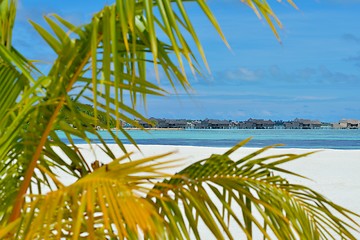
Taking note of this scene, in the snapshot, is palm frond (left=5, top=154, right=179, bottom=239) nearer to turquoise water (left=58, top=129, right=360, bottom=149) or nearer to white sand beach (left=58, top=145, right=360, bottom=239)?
white sand beach (left=58, top=145, right=360, bottom=239)

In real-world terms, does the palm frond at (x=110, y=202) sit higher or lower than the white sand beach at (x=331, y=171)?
higher

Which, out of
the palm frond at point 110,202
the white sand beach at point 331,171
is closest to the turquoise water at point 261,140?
the white sand beach at point 331,171

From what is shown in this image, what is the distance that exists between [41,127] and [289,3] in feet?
2.61

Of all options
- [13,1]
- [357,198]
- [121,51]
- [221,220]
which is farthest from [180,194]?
[357,198]

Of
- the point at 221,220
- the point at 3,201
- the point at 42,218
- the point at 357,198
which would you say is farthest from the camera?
the point at 357,198

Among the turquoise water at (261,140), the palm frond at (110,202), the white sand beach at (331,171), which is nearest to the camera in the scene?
the palm frond at (110,202)

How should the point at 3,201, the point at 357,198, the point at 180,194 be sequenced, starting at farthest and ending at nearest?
the point at 357,198, the point at 3,201, the point at 180,194

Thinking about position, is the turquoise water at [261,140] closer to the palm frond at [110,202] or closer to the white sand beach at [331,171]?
the white sand beach at [331,171]

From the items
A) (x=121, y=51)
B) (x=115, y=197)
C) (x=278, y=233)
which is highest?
(x=121, y=51)

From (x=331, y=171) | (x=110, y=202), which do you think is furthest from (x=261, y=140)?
(x=110, y=202)

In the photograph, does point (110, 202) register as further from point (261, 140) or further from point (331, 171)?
point (261, 140)

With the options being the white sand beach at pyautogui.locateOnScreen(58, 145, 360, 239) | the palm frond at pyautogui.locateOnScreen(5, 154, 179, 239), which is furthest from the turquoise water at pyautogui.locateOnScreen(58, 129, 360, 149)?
the palm frond at pyautogui.locateOnScreen(5, 154, 179, 239)

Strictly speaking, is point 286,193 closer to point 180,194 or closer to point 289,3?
point 180,194

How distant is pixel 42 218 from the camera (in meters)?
1.19
